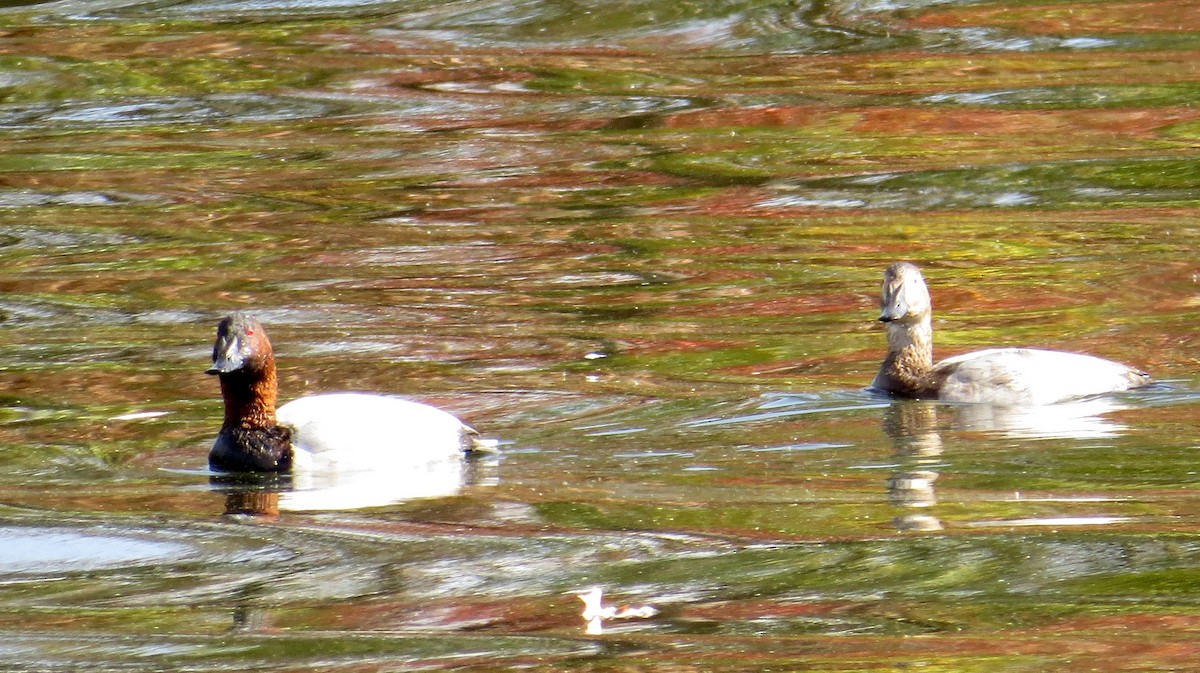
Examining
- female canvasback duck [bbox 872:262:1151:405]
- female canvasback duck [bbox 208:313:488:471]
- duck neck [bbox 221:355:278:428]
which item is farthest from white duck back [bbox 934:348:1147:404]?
duck neck [bbox 221:355:278:428]

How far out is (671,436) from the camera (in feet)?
25.5

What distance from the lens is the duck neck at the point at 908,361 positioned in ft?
28.5

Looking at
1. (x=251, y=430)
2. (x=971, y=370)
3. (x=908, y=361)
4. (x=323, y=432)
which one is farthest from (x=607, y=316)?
(x=251, y=430)

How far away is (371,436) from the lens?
7.54 m

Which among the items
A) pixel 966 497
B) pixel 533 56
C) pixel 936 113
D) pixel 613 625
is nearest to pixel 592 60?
pixel 533 56

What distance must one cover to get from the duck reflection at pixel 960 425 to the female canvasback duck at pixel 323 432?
158cm

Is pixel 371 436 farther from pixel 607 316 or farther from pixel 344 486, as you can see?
pixel 607 316

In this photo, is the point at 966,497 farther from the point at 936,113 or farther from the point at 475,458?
the point at 936,113

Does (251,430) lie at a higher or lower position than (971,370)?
higher

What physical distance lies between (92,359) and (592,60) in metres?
8.48

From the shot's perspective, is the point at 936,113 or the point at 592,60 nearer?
the point at 936,113

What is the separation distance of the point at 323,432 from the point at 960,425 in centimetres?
241

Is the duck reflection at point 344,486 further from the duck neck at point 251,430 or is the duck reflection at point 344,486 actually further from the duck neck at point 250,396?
the duck neck at point 250,396

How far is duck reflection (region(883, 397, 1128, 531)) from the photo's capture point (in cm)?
686
